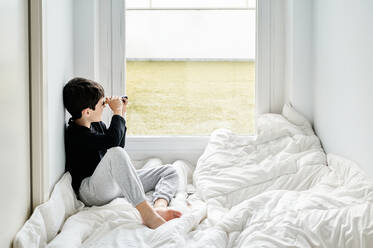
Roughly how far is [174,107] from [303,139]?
88 cm

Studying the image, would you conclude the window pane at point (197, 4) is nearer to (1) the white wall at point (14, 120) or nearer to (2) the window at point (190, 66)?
(2) the window at point (190, 66)

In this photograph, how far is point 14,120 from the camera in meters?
1.36

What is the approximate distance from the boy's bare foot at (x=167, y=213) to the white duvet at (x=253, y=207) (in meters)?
0.08

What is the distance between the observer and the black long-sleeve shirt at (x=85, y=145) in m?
1.85

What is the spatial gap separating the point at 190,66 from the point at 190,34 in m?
0.21

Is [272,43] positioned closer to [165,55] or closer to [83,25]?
[165,55]

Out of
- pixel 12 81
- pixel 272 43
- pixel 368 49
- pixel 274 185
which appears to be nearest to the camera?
pixel 12 81

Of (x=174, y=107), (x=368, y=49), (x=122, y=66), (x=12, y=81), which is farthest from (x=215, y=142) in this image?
(x=12, y=81)

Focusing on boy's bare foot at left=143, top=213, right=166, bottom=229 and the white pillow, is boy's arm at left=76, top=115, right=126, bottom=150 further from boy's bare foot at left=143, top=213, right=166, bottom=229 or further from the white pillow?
boy's bare foot at left=143, top=213, right=166, bottom=229

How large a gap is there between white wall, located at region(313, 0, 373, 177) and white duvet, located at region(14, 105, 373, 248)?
9 cm

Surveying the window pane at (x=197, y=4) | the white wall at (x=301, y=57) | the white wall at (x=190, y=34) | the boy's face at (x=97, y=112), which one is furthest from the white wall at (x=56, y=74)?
the white wall at (x=301, y=57)

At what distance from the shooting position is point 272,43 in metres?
2.54

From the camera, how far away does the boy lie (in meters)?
1.70

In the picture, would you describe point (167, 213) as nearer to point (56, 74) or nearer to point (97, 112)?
point (97, 112)
